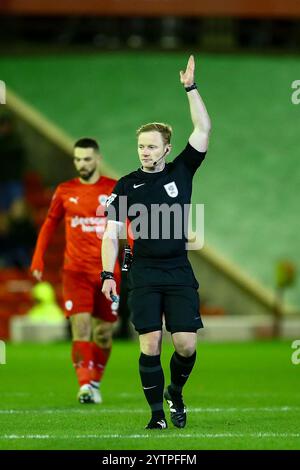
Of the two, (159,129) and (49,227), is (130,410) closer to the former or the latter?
(49,227)

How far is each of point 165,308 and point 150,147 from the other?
1.11 m

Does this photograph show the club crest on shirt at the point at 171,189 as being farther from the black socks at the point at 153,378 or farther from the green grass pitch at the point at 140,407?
the green grass pitch at the point at 140,407

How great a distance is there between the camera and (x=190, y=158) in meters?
8.59

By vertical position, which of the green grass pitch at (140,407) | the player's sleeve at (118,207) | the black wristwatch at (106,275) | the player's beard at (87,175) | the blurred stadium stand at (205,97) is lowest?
the green grass pitch at (140,407)

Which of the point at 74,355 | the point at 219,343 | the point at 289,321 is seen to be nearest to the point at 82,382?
the point at 74,355

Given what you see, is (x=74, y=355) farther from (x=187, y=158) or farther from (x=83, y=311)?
(x=187, y=158)

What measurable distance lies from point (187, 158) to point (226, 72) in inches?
737

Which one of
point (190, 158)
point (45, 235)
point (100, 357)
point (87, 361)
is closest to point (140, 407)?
point (87, 361)

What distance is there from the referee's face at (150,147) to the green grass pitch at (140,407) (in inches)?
72.2

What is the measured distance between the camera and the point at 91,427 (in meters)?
8.69

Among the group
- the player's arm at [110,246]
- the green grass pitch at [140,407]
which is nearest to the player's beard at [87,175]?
the green grass pitch at [140,407]

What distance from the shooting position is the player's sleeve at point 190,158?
855cm

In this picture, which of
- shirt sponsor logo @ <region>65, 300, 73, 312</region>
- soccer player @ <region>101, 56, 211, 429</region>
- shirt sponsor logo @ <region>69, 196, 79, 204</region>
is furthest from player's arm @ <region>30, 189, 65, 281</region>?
soccer player @ <region>101, 56, 211, 429</region>

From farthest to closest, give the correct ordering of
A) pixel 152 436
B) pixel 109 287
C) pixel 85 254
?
pixel 85 254 < pixel 109 287 < pixel 152 436
